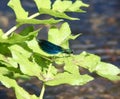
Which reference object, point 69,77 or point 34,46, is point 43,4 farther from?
point 69,77

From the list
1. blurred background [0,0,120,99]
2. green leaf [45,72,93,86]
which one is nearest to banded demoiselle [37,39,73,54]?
green leaf [45,72,93,86]

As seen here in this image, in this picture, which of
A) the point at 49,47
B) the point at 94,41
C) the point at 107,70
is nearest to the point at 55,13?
the point at 49,47

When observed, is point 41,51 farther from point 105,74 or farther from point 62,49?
point 105,74

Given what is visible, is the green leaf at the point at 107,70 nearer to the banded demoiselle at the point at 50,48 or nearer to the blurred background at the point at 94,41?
the banded demoiselle at the point at 50,48

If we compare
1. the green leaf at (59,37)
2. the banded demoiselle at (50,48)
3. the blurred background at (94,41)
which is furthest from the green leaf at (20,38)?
the blurred background at (94,41)

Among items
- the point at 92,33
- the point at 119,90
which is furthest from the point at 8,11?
the point at 119,90
